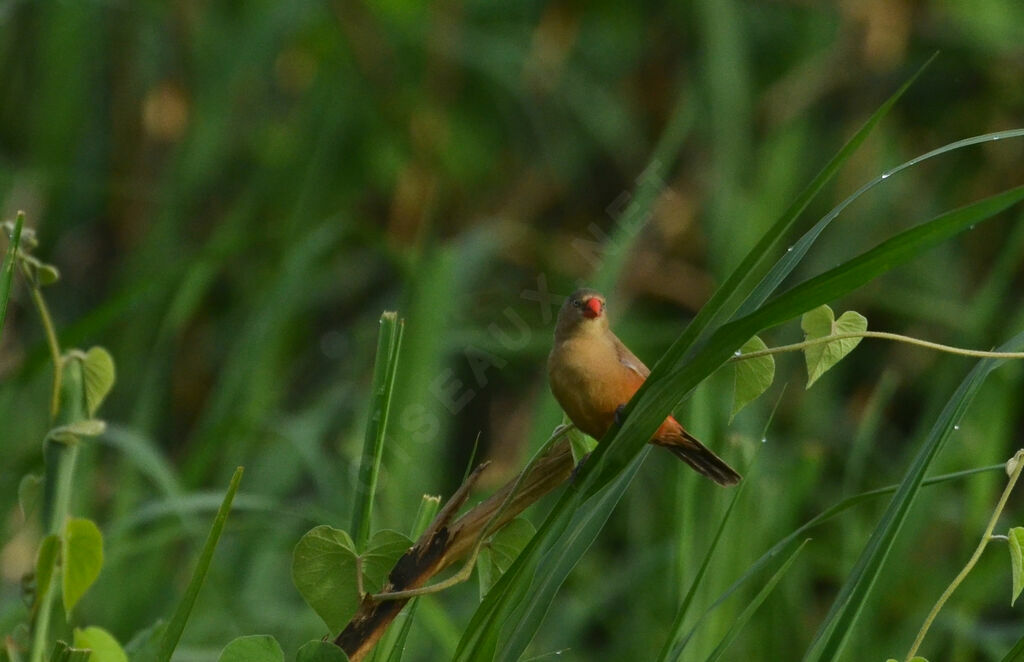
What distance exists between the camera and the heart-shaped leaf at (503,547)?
3.42 ft

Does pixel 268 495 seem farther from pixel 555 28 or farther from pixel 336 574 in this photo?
pixel 336 574

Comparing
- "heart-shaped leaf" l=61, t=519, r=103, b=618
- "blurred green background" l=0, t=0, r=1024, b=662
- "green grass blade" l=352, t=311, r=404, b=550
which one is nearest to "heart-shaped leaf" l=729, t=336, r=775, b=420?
"green grass blade" l=352, t=311, r=404, b=550

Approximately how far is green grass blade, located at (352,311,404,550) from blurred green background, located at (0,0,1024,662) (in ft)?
6.16

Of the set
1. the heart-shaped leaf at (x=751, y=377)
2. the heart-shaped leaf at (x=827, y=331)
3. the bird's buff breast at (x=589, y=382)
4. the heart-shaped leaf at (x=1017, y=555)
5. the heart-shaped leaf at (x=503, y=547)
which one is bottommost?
the heart-shaped leaf at (x=503, y=547)

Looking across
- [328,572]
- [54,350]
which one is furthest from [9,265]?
[328,572]

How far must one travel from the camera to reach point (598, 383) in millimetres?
1158

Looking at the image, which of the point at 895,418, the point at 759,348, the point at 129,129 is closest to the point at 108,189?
the point at 129,129

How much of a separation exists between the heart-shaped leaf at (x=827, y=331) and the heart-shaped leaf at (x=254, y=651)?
450 millimetres

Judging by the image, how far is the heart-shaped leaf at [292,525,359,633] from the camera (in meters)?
0.97

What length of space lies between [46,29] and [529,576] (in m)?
3.47

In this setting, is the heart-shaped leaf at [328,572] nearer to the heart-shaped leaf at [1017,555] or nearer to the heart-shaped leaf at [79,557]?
the heart-shaped leaf at [79,557]

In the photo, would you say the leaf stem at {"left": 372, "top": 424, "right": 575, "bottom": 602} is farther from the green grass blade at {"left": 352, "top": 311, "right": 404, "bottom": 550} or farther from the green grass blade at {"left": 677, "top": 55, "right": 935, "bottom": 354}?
the green grass blade at {"left": 677, "top": 55, "right": 935, "bottom": 354}

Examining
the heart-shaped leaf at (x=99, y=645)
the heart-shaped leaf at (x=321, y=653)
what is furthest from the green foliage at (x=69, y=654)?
the heart-shaped leaf at (x=321, y=653)

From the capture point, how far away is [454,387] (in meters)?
3.38
